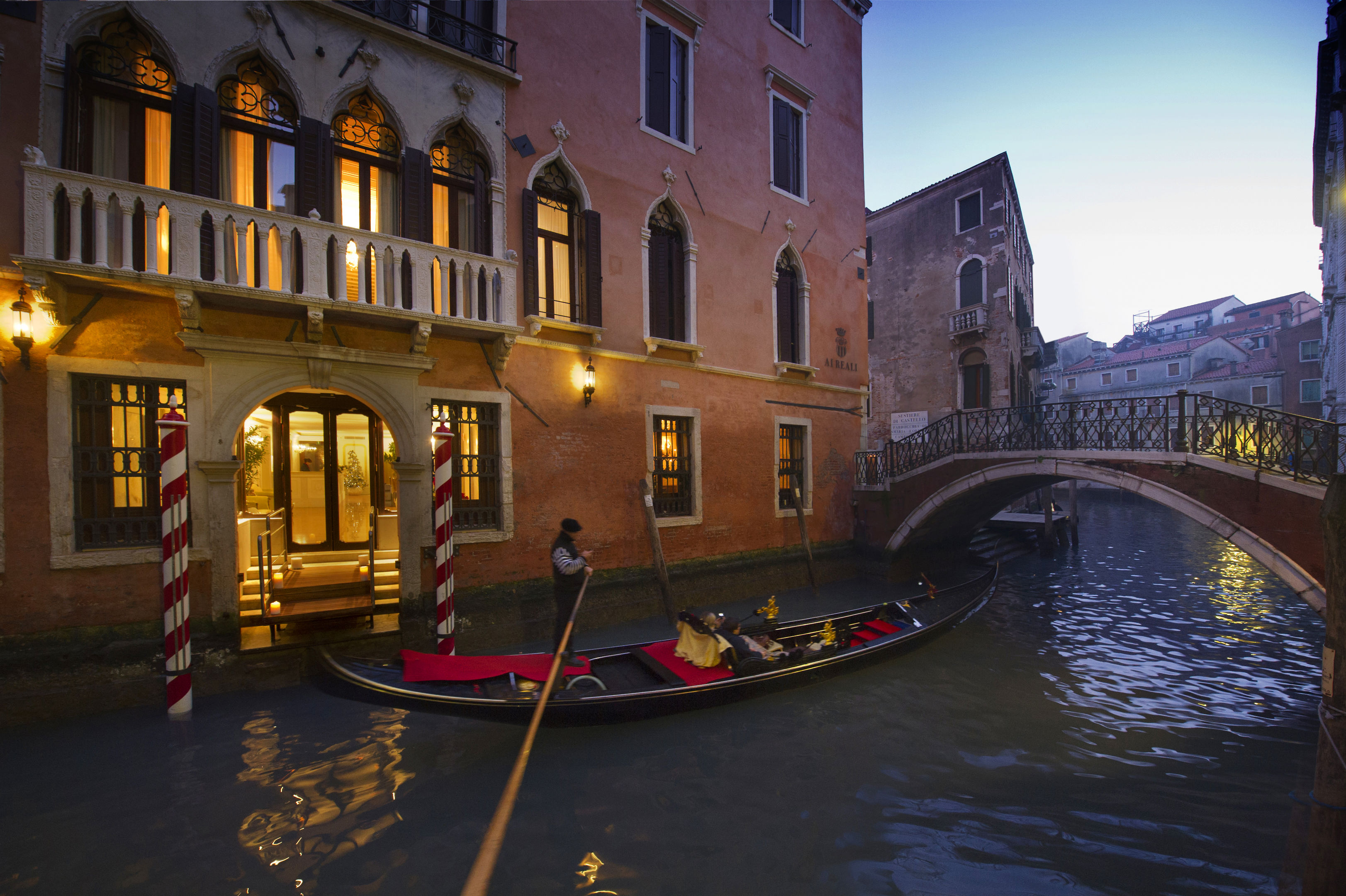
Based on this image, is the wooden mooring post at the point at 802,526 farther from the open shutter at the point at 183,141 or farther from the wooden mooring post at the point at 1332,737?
the open shutter at the point at 183,141

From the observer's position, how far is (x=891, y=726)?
16.5 feet

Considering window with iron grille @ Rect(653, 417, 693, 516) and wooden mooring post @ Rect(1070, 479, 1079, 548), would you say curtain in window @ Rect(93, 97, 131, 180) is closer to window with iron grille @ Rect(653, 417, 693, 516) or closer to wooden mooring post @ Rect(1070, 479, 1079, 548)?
window with iron grille @ Rect(653, 417, 693, 516)

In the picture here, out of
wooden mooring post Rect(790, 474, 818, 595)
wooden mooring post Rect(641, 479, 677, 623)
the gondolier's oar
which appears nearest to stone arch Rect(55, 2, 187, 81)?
the gondolier's oar

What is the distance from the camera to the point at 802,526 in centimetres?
992

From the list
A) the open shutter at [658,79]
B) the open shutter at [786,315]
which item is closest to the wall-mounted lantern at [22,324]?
the open shutter at [658,79]

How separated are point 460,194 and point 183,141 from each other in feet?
8.31

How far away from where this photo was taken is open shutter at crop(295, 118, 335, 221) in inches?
224

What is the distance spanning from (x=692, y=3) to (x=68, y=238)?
28.4ft

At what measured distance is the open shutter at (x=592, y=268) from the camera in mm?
7625

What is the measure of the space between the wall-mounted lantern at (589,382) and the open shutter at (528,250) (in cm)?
97

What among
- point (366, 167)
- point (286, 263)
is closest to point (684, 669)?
point (286, 263)

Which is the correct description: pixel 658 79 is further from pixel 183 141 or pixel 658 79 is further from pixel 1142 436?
pixel 1142 436

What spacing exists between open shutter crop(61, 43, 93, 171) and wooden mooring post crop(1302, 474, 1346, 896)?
886cm

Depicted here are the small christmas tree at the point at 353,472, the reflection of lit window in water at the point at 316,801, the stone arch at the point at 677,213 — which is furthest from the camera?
the stone arch at the point at 677,213
